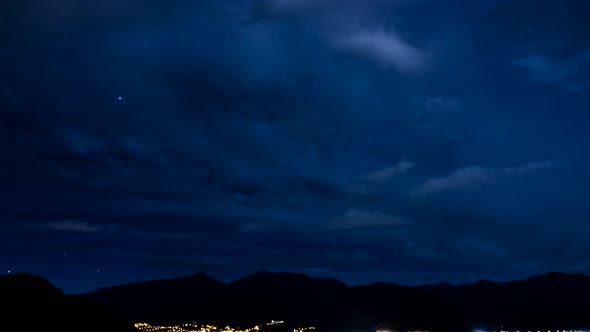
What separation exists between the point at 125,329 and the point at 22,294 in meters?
27.9

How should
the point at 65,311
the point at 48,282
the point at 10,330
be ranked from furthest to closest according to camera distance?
the point at 48,282 → the point at 65,311 → the point at 10,330

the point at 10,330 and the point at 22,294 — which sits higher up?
the point at 22,294

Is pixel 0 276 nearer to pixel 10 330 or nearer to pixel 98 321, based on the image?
pixel 98 321

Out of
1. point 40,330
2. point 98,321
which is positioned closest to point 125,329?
point 98,321

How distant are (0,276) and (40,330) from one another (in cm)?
5368

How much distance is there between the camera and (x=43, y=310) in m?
114

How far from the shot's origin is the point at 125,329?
437 feet

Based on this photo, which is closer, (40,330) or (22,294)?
(40,330)

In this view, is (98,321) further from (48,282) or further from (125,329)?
(48,282)

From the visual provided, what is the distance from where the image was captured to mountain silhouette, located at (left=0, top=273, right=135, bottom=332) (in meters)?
102

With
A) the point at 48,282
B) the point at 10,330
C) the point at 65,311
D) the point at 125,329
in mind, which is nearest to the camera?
the point at 10,330

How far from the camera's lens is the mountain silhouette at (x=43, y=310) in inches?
3998

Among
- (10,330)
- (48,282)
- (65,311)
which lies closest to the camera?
(10,330)

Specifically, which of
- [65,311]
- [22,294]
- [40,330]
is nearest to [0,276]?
[22,294]
